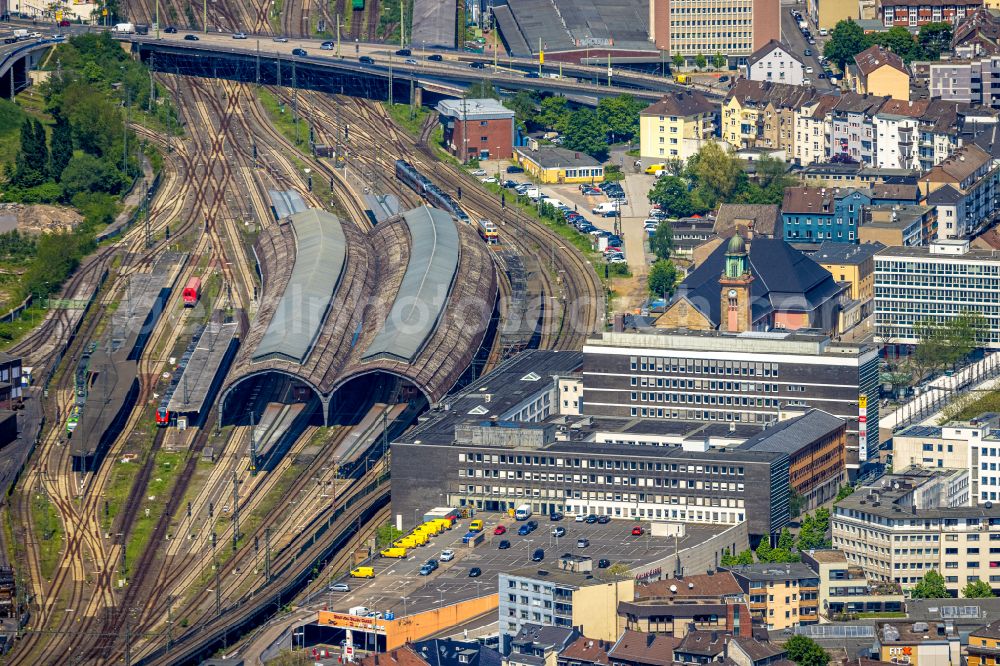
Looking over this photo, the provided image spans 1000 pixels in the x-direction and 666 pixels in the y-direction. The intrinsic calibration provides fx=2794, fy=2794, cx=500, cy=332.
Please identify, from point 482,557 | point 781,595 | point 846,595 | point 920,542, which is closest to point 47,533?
point 482,557

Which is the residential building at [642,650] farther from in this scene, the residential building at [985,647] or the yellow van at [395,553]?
the yellow van at [395,553]

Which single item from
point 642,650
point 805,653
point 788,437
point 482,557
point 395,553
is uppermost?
point 788,437

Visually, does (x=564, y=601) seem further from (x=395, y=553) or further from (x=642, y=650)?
(x=395, y=553)

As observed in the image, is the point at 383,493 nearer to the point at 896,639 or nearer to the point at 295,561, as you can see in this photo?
the point at 295,561

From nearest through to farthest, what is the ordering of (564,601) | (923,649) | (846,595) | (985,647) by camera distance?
(985,647) → (923,649) → (564,601) → (846,595)

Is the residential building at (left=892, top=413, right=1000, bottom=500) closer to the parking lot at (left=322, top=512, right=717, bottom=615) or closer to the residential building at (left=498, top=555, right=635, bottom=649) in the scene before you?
the parking lot at (left=322, top=512, right=717, bottom=615)

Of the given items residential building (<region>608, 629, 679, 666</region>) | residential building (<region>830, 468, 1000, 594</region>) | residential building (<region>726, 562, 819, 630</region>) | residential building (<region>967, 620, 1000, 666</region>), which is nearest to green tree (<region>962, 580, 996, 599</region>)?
residential building (<region>830, 468, 1000, 594</region>)

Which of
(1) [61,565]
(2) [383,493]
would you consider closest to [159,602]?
(1) [61,565]
